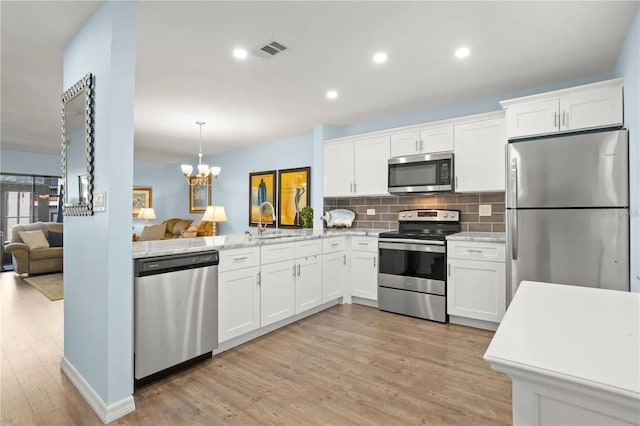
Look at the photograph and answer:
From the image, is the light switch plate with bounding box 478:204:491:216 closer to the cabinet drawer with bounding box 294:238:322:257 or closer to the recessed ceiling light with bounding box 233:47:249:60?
the cabinet drawer with bounding box 294:238:322:257

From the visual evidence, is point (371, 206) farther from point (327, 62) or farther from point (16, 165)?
point (16, 165)

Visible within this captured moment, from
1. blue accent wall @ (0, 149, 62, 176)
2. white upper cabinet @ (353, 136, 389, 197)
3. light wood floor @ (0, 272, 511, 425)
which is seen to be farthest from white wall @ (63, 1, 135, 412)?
blue accent wall @ (0, 149, 62, 176)

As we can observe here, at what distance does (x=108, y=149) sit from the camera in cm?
186

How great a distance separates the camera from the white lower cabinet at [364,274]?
387 cm

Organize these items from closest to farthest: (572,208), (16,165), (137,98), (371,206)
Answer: (572,208), (137,98), (371,206), (16,165)

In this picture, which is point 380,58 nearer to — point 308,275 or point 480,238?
point 480,238

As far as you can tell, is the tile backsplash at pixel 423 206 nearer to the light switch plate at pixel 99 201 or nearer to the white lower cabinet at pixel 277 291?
the white lower cabinet at pixel 277 291

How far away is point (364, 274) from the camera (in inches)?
156

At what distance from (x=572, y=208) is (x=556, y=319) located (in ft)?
6.88

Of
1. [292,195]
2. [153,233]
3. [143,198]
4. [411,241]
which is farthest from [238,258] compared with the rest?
[143,198]

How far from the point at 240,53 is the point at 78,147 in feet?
4.52

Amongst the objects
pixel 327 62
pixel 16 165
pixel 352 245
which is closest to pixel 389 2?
pixel 327 62

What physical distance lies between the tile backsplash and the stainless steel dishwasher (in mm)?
2569

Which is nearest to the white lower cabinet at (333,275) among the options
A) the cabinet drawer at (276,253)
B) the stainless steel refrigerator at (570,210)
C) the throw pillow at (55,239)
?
the cabinet drawer at (276,253)
